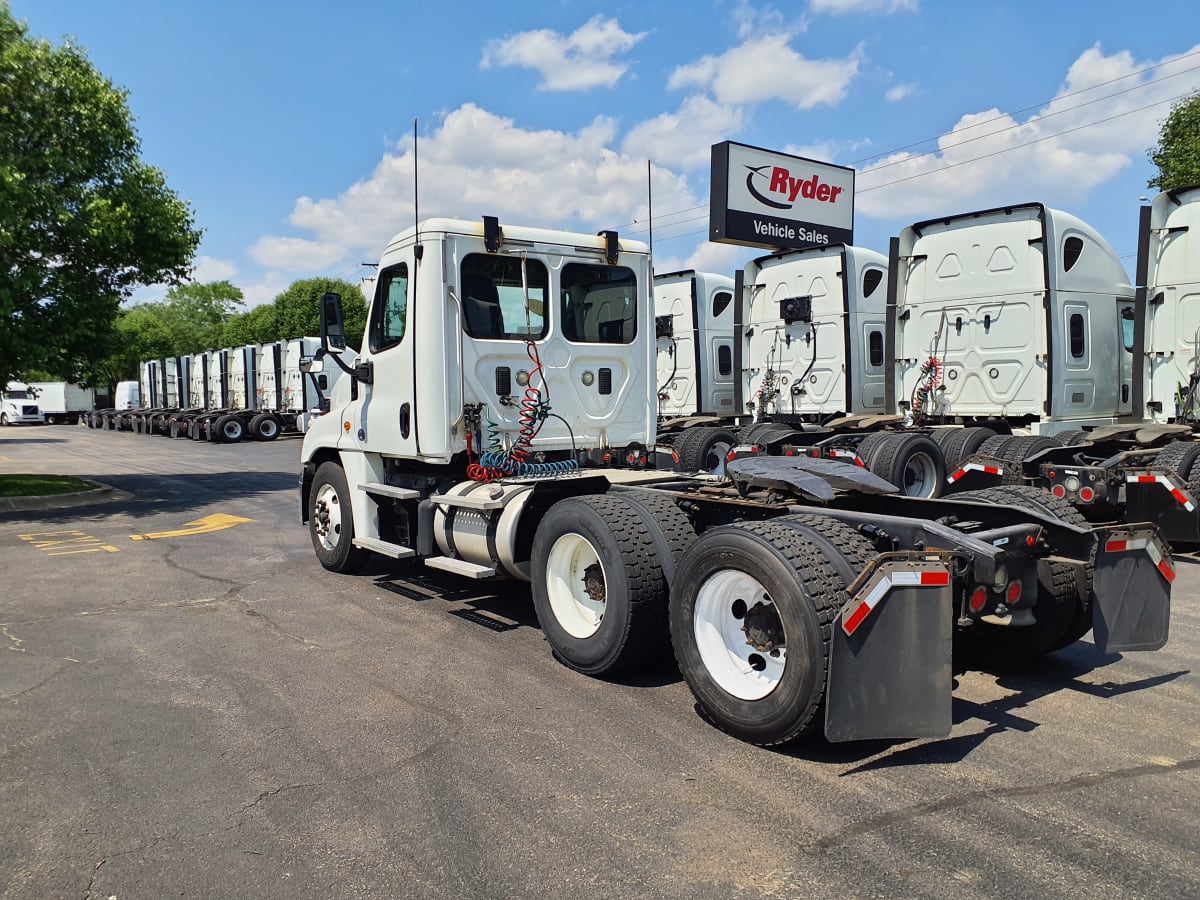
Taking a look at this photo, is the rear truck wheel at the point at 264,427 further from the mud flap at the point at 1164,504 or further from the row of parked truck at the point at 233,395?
the mud flap at the point at 1164,504

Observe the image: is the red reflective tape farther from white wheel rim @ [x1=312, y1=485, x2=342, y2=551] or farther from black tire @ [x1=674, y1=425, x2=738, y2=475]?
black tire @ [x1=674, y1=425, x2=738, y2=475]

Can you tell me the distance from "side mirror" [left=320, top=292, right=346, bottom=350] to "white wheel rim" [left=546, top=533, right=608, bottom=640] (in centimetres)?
300

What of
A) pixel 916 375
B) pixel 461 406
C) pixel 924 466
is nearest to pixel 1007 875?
pixel 461 406

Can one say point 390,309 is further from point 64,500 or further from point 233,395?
point 233,395

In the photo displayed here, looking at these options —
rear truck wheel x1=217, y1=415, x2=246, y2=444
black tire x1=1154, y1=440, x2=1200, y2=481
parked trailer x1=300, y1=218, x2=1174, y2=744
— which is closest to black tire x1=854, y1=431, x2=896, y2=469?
black tire x1=1154, y1=440, x2=1200, y2=481

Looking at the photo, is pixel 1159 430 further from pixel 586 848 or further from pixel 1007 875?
pixel 586 848

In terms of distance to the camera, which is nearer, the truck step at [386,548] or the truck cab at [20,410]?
the truck step at [386,548]

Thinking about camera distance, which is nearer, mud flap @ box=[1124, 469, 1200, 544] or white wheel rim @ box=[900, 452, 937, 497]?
mud flap @ box=[1124, 469, 1200, 544]

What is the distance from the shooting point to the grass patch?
14795 mm

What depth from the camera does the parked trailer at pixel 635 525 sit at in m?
3.85

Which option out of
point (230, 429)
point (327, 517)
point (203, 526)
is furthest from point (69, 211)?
point (230, 429)

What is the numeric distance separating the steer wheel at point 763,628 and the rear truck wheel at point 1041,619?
1168 millimetres

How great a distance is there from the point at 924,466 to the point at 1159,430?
7.50 feet

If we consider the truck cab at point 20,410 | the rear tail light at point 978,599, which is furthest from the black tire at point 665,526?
the truck cab at point 20,410
